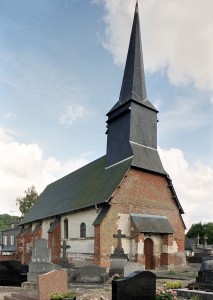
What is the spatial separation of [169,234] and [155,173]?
14.1ft

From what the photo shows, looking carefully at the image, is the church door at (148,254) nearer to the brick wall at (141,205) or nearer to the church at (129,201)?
the church at (129,201)

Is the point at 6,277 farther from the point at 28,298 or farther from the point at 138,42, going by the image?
the point at 138,42

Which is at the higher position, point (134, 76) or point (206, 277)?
point (134, 76)

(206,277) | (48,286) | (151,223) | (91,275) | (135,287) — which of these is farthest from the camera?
(151,223)

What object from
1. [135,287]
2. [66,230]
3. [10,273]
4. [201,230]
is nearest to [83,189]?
[66,230]

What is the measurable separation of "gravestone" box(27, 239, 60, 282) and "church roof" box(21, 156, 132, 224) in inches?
254

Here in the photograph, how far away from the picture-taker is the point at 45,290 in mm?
9820

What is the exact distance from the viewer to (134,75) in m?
26.8

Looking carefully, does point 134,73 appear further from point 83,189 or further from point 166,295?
point 166,295

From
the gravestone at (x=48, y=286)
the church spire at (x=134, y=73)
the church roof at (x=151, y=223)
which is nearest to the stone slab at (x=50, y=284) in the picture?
the gravestone at (x=48, y=286)

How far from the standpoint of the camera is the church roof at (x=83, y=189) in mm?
22375

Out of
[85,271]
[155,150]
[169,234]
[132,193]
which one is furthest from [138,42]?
[85,271]

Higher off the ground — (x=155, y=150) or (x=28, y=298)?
(x=155, y=150)

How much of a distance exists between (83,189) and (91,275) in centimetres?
1216
